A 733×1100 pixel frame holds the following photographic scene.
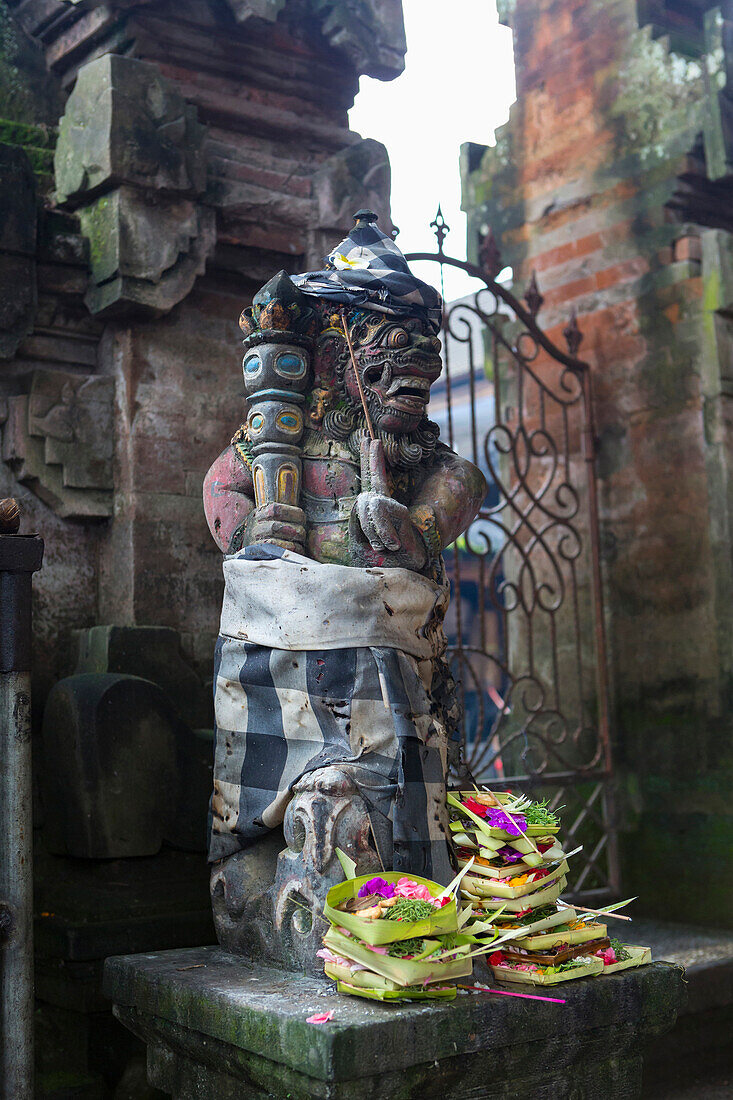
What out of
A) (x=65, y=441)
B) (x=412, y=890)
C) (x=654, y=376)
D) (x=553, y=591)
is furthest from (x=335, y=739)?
(x=654, y=376)

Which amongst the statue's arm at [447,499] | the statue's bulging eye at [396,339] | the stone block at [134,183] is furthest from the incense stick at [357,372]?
the stone block at [134,183]

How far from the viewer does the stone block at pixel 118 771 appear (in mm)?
3674

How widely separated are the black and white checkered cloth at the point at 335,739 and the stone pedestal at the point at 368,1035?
0.39 m

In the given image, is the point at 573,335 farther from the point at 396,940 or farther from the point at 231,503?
the point at 396,940

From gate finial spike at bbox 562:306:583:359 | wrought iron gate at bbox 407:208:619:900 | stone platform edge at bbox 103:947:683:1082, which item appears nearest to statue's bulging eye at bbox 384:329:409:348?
stone platform edge at bbox 103:947:683:1082

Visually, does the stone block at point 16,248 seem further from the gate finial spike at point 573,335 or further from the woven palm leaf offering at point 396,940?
the gate finial spike at point 573,335

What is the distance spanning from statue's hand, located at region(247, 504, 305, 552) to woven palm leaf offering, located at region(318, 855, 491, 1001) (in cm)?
93

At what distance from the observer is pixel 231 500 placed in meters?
3.38

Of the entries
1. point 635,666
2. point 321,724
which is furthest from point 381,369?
point 635,666

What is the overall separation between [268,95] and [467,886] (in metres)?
3.12

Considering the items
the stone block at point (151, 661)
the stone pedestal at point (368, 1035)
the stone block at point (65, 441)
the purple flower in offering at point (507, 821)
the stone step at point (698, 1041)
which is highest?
the stone block at point (65, 441)

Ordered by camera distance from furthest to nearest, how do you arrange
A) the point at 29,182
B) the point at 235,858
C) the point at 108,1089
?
the point at 29,182 → the point at 108,1089 → the point at 235,858

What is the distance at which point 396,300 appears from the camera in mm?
3322

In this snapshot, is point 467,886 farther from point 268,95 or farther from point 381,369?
point 268,95
